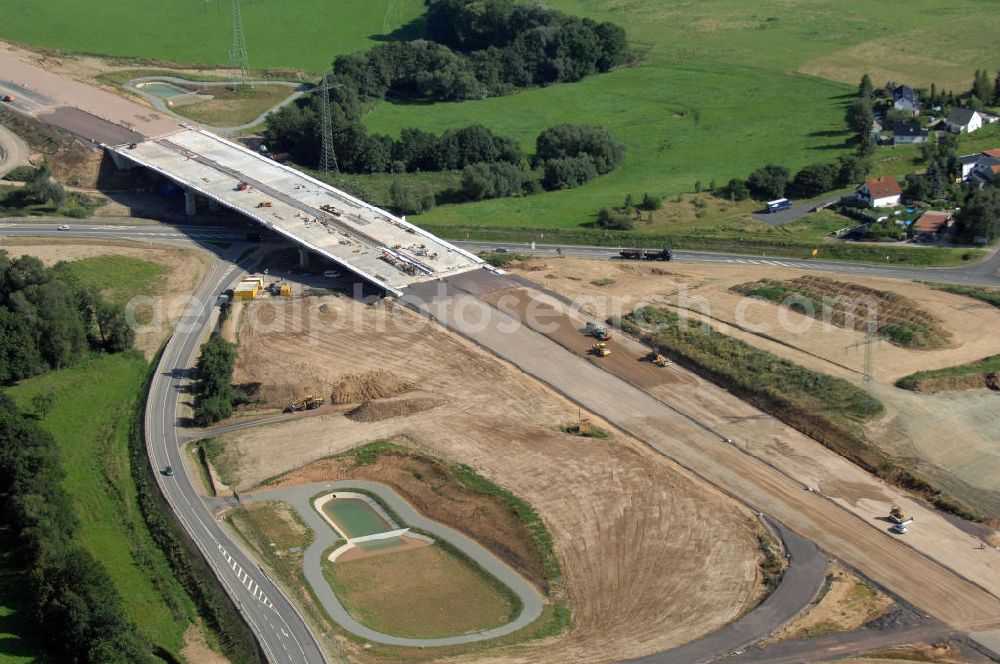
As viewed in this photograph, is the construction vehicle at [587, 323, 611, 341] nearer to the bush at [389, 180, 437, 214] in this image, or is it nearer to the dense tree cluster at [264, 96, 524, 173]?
the bush at [389, 180, 437, 214]

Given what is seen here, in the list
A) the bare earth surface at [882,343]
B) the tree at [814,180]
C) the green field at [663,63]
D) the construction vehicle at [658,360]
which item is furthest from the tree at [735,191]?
the construction vehicle at [658,360]

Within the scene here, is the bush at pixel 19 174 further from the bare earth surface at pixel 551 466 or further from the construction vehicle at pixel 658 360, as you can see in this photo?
the construction vehicle at pixel 658 360

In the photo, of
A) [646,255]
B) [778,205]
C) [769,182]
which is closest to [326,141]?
[646,255]

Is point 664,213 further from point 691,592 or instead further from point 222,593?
point 222,593

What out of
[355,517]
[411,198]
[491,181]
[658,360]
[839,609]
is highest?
[491,181]

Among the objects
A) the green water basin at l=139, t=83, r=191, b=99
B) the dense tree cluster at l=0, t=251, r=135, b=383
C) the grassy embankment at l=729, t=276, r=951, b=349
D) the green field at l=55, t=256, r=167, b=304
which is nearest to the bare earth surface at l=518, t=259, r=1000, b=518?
the grassy embankment at l=729, t=276, r=951, b=349

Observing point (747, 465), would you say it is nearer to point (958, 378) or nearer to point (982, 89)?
point (958, 378)
